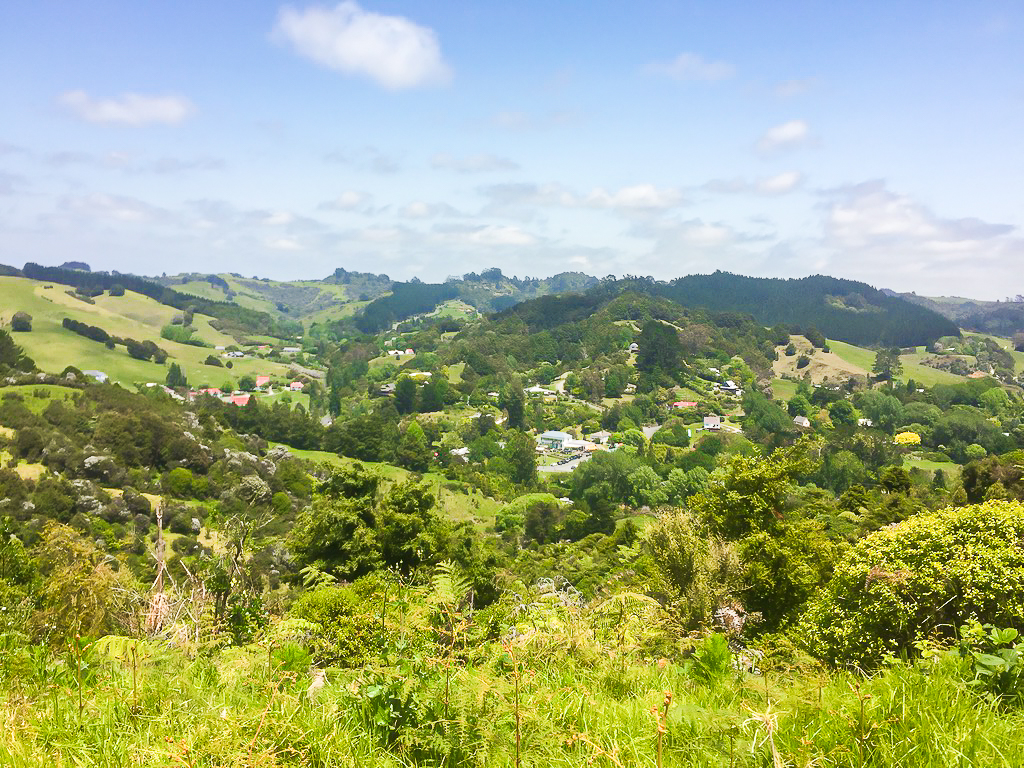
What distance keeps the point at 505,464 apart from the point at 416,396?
1447 inches

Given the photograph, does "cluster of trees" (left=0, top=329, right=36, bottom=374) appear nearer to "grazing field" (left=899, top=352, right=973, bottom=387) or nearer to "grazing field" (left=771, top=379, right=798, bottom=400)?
"grazing field" (left=771, top=379, right=798, bottom=400)

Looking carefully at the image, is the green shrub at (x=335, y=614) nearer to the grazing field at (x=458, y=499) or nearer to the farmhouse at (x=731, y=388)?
the grazing field at (x=458, y=499)

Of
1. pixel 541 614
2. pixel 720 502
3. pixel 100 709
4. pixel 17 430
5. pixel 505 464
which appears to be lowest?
pixel 505 464

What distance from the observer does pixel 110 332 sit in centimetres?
12400

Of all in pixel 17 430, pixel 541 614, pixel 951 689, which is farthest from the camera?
pixel 17 430

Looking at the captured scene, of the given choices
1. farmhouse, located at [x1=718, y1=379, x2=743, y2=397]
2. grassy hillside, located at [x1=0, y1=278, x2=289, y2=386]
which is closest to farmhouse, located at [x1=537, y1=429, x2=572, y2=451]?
farmhouse, located at [x1=718, y1=379, x2=743, y2=397]

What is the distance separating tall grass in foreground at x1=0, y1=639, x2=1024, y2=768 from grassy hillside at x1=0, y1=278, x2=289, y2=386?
11242 cm

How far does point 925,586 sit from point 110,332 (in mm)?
150307

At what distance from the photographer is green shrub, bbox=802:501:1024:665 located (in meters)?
5.48

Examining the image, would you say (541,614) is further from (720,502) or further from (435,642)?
(720,502)

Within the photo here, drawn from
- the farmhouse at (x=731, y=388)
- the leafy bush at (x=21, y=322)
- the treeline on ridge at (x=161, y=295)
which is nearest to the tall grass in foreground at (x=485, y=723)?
the farmhouse at (x=731, y=388)

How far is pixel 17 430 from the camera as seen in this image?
1743 inches

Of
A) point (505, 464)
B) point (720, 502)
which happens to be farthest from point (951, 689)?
point (505, 464)

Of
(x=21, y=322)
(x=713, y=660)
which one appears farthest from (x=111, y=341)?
(x=713, y=660)
